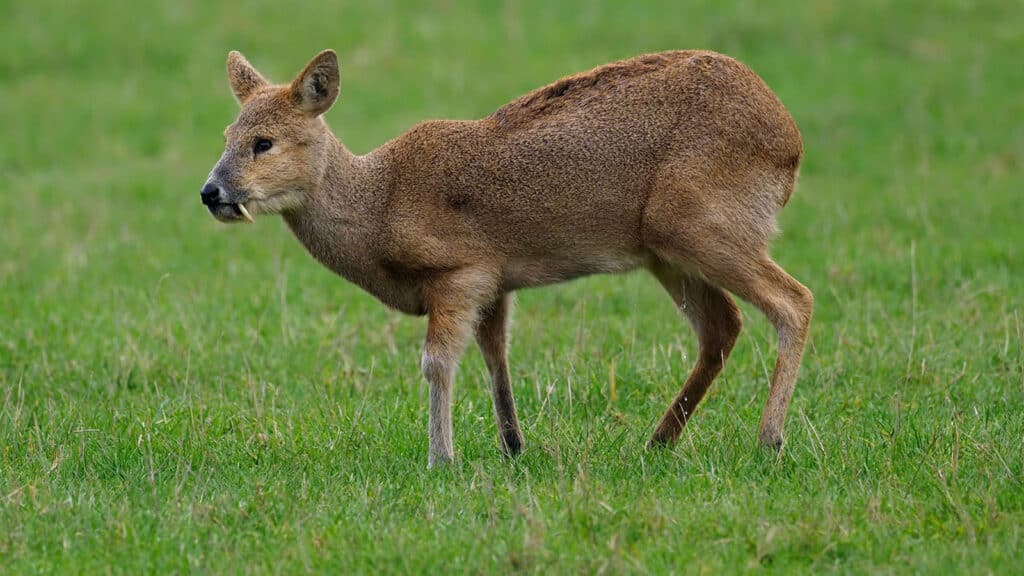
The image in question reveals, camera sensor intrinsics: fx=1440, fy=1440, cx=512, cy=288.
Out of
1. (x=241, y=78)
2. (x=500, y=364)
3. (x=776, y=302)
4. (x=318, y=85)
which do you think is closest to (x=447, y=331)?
(x=500, y=364)

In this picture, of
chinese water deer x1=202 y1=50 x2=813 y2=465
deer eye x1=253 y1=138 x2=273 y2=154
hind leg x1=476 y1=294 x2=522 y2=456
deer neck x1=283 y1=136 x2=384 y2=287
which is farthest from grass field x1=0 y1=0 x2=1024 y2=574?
deer eye x1=253 y1=138 x2=273 y2=154

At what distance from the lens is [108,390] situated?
26.1ft

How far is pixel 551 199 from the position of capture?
6777mm

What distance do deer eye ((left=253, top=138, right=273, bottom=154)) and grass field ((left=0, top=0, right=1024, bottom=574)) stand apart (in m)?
1.34

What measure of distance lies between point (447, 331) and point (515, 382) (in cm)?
136

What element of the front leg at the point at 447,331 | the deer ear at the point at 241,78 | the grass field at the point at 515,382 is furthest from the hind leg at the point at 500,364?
the deer ear at the point at 241,78

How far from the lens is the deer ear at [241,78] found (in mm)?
7430

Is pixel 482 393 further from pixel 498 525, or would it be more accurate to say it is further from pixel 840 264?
pixel 840 264

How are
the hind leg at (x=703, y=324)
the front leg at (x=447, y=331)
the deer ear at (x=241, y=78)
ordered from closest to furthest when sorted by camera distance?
the front leg at (x=447, y=331) → the hind leg at (x=703, y=324) → the deer ear at (x=241, y=78)

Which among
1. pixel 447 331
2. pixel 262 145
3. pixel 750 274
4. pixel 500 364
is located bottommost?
pixel 500 364

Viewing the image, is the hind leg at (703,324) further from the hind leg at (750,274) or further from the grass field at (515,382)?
the hind leg at (750,274)

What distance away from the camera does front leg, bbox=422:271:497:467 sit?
6629 millimetres

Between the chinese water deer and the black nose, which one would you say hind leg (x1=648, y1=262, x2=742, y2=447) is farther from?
Result: the black nose

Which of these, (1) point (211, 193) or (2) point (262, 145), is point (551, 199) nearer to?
(2) point (262, 145)
